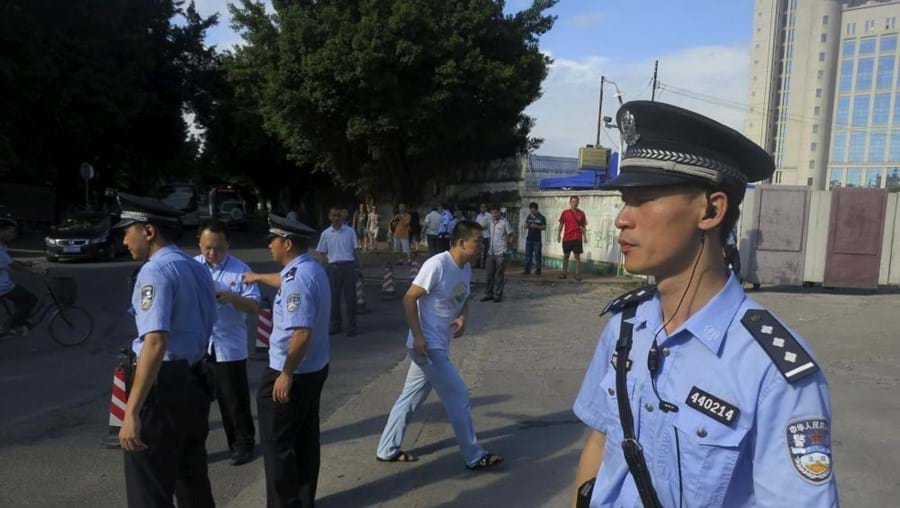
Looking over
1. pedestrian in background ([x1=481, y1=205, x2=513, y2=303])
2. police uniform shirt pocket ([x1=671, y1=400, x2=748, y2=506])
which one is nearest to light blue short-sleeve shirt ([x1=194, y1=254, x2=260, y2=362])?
police uniform shirt pocket ([x1=671, y1=400, x2=748, y2=506])

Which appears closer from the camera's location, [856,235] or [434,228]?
[856,235]

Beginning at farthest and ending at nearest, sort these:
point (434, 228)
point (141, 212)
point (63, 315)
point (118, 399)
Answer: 1. point (434, 228)
2. point (63, 315)
3. point (118, 399)
4. point (141, 212)

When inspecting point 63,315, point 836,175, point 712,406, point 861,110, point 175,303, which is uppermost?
point 861,110

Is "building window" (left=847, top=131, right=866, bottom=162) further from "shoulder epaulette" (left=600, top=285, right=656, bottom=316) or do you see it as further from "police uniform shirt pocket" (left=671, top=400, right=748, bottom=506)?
"police uniform shirt pocket" (left=671, top=400, right=748, bottom=506)

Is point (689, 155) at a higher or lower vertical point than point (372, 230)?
higher

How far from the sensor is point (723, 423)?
1.44 m

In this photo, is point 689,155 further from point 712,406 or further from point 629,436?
point 629,436

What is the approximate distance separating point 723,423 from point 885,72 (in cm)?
10163

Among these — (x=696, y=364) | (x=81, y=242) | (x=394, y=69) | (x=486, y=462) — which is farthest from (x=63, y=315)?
(x=394, y=69)

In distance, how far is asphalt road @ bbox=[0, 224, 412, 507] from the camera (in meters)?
4.40

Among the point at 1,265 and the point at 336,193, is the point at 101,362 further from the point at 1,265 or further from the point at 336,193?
the point at 336,193

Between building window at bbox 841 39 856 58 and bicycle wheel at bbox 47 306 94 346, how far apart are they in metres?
101

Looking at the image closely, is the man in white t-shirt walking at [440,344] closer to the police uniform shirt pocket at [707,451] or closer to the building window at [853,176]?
the police uniform shirt pocket at [707,451]

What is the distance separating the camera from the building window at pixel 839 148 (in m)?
87.3
